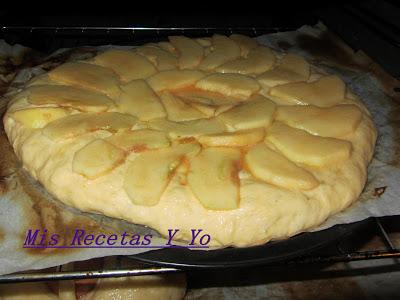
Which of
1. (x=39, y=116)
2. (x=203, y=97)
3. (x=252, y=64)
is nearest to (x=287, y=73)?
(x=252, y=64)

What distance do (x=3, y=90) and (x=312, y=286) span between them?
67.1 inches

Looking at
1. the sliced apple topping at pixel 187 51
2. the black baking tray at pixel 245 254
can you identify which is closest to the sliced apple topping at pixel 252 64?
the sliced apple topping at pixel 187 51

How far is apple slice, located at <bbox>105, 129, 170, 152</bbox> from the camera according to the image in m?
1.32

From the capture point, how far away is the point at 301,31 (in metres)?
2.43

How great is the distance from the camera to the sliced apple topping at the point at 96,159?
4.13ft

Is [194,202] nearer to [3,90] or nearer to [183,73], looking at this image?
[183,73]

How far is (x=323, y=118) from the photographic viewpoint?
1487 mm

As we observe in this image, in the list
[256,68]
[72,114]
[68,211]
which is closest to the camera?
[68,211]

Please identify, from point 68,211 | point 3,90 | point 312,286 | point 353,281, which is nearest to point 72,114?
point 68,211

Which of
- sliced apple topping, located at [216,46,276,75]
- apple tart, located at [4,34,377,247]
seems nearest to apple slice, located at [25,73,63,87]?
apple tart, located at [4,34,377,247]

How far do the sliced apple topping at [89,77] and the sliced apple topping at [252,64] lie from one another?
0.46 m

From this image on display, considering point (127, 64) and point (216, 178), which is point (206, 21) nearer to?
point (127, 64)

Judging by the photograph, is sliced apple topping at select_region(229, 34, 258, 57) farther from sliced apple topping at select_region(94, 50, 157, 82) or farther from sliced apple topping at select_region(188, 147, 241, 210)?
sliced apple topping at select_region(188, 147, 241, 210)

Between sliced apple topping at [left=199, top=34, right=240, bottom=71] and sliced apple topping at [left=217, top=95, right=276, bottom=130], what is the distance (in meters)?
0.34
